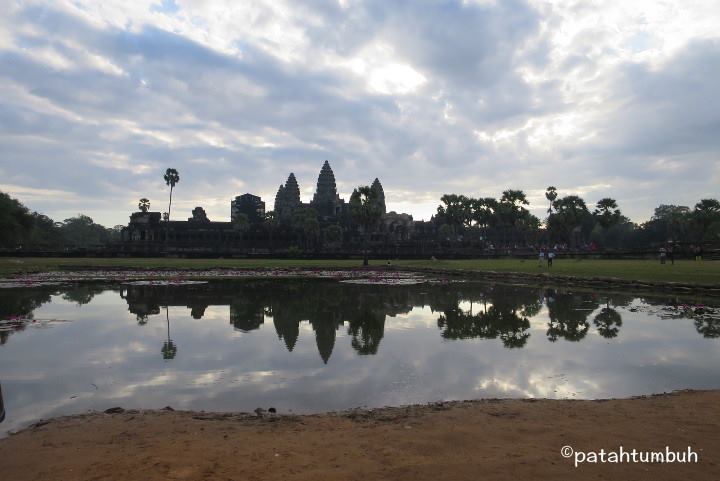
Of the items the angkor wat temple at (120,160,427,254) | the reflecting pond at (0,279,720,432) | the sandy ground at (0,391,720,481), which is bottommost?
the reflecting pond at (0,279,720,432)

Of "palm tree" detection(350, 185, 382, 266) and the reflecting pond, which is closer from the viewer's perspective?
the reflecting pond

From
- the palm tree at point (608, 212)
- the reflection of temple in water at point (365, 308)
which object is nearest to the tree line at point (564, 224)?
the palm tree at point (608, 212)

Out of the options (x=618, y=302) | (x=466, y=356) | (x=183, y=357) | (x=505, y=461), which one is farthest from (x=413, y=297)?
(x=505, y=461)

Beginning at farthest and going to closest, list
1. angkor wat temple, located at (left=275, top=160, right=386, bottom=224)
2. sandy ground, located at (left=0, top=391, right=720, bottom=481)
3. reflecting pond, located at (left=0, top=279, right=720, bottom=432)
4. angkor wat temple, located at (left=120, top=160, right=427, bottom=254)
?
1. angkor wat temple, located at (left=275, top=160, right=386, bottom=224)
2. angkor wat temple, located at (left=120, top=160, right=427, bottom=254)
3. reflecting pond, located at (left=0, top=279, right=720, bottom=432)
4. sandy ground, located at (left=0, top=391, right=720, bottom=481)

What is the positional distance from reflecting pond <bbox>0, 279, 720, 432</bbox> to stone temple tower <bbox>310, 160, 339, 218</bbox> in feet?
315

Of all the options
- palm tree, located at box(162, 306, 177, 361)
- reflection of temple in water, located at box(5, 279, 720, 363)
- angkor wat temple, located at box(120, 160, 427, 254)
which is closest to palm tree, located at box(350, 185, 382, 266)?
angkor wat temple, located at box(120, 160, 427, 254)

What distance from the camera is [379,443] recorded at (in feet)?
16.8

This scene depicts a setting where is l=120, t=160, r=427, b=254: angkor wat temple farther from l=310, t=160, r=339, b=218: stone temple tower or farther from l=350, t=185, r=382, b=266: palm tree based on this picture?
l=350, t=185, r=382, b=266: palm tree

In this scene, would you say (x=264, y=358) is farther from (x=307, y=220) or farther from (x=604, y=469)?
(x=307, y=220)

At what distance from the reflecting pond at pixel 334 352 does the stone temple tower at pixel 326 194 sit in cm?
9592

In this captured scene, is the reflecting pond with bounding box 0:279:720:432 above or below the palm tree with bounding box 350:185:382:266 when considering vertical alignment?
below

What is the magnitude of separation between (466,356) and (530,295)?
13.4 metres

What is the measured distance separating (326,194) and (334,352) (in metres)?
109

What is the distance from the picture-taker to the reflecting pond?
732 centimetres
